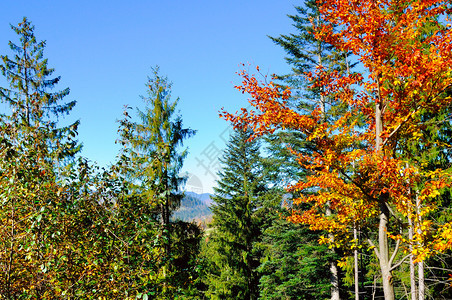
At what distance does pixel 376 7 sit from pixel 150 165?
4847 millimetres

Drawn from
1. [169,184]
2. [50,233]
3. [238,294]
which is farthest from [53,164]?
[238,294]

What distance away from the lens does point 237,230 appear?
62.7 feet

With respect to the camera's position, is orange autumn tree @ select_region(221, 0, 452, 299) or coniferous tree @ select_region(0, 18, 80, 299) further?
orange autumn tree @ select_region(221, 0, 452, 299)

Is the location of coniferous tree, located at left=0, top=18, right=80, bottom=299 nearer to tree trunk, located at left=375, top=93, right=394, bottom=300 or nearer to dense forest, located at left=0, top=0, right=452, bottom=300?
dense forest, located at left=0, top=0, right=452, bottom=300

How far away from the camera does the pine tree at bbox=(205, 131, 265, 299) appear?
59.1 feet

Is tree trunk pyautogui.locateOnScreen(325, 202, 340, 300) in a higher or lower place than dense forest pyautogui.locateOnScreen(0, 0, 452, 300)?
lower

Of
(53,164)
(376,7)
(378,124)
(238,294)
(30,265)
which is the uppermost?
(376,7)

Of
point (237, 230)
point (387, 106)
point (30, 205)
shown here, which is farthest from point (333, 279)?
point (30, 205)

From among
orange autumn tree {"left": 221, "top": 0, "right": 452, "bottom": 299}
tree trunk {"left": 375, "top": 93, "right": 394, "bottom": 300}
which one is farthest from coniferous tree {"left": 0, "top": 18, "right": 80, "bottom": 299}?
tree trunk {"left": 375, "top": 93, "right": 394, "bottom": 300}

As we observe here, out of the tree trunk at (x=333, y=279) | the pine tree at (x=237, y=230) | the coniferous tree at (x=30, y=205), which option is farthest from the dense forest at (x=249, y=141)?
the pine tree at (x=237, y=230)

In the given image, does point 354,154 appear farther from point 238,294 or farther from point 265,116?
point 238,294

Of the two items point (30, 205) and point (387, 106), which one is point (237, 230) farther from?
point (30, 205)

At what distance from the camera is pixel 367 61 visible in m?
4.93

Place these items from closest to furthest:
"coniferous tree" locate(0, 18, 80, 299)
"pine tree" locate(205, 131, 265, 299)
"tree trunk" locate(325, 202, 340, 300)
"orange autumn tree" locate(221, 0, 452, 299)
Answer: "coniferous tree" locate(0, 18, 80, 299)
"orange autumn tree" locate(221, 0, 452, 299)
"tree trunk" locate(325, 202, 340, 300)
"pine tree" locate(205, 131, 265, 299)
